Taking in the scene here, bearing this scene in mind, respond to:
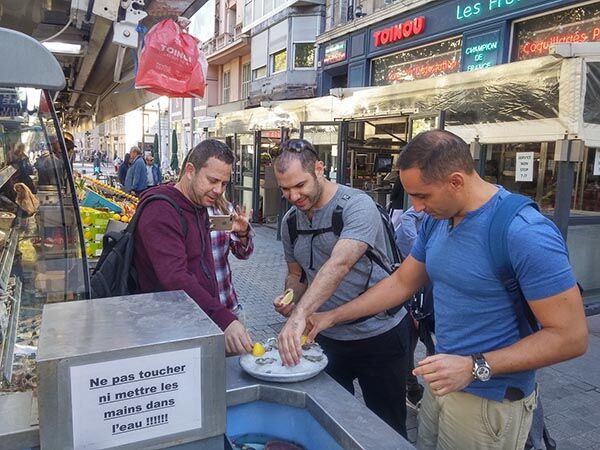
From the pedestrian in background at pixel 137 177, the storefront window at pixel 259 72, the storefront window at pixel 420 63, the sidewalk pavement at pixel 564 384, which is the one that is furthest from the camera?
the storefront window at pixel 259 72

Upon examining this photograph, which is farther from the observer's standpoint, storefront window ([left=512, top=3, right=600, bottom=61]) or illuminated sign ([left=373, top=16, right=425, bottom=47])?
illuminated sign ([left=373, top=16, right=425, bottom=47])

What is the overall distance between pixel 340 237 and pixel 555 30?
8.35m

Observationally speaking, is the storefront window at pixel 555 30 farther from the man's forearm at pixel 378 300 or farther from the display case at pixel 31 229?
the display case at pixel 31 229

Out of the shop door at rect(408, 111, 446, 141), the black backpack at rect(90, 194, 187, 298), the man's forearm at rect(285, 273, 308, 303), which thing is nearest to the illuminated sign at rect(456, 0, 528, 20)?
the shop door at rect(408, 111, 446, 141)

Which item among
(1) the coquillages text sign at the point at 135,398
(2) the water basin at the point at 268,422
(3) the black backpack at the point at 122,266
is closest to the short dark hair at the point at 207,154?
(3) the black backpack at the point at 122,266

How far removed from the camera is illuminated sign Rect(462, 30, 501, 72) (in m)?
9.33

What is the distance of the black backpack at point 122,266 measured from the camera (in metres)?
2.20

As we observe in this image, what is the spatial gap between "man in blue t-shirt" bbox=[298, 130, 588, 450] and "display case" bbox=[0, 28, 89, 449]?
121 centimetres

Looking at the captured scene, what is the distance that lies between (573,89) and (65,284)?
Result: 15.1 ft

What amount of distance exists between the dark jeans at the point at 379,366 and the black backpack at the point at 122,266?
1.00 meters

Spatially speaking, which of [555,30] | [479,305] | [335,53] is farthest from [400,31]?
[479,305]

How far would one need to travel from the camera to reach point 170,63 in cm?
387

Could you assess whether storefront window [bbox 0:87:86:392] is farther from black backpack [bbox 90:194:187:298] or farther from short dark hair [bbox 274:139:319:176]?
short dark hair [bbox 274:139:319:176]

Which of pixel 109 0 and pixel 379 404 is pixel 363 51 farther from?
pixel 379 404
